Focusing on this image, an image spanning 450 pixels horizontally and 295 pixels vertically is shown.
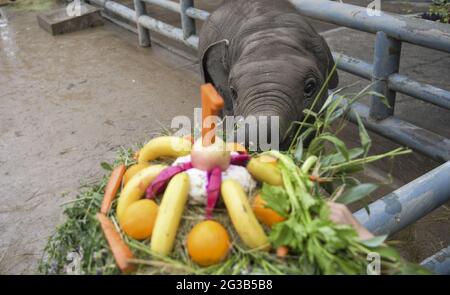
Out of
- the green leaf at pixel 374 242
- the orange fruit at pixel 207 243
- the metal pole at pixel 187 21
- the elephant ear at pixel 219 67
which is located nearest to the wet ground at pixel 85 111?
the metal pole at pixel 187 21

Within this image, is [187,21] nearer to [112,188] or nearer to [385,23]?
[385,23]

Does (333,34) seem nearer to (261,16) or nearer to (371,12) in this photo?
(371,12)

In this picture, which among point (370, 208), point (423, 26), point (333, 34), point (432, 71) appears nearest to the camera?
point (370, 208)

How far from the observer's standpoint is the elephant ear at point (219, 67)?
3.49 meters

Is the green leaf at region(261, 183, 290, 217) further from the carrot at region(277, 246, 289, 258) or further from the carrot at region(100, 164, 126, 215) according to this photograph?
the carrot at region(100, 164, 126, 215)

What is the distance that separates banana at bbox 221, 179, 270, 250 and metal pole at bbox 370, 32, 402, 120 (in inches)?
102

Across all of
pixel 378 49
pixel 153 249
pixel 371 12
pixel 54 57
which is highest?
pixel 153 249

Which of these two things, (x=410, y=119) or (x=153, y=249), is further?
(x=410, y=119)

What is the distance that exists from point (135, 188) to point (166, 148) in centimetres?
23

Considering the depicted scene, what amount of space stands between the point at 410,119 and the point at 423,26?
132cm

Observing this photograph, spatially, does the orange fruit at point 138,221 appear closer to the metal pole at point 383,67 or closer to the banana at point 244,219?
the banana at point 244,219

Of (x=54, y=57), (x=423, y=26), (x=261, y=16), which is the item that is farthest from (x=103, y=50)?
(x=423, y=26)
